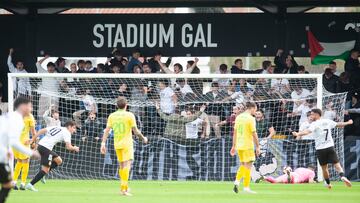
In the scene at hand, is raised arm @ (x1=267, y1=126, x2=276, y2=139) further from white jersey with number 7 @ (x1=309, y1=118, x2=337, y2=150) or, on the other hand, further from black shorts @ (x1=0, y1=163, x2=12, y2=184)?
black shorts @ (x1=0, y1=163, x2=12, y2=184)

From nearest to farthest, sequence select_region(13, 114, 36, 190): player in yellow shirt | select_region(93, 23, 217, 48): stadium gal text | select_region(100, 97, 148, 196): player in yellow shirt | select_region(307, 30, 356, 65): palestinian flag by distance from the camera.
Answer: select_region(100, 97, 148, 196): player in yellow shirt < select_region(13, 114, 36, 190): player in yellow shirt < select_region(307, 30, 356, 65): palestinian flag < select_region(93, 23, 217, 48): stadium gal text

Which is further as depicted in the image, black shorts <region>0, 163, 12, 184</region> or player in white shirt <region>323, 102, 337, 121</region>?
player in white shirt <region>323, 102, 337, 121</region>

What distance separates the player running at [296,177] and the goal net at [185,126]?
0.65 meters

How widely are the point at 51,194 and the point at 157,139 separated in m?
6.31

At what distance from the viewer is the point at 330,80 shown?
25.8m

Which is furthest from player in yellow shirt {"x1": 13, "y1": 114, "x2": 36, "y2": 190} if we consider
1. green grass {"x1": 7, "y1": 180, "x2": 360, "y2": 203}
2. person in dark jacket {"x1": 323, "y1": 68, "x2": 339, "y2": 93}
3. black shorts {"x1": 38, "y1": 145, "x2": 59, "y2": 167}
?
person in dark jacket {"x1": 323, "y1": 68, "x2": 339, "y2": 93}

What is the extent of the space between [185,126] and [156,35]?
12.1 ft

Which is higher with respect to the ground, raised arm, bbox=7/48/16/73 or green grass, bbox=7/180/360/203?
raised arm, bbox=7/48/16/73

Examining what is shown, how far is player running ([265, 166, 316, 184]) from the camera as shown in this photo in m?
23.7

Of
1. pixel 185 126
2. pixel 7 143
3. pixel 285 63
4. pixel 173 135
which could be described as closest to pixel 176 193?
pixel 173 135

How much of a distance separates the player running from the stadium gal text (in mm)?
5149

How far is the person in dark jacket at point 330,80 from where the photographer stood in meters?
25.7

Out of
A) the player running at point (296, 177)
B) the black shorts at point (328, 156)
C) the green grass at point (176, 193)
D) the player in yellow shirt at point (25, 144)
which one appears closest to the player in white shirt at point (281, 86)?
the player running at point (296, 177)

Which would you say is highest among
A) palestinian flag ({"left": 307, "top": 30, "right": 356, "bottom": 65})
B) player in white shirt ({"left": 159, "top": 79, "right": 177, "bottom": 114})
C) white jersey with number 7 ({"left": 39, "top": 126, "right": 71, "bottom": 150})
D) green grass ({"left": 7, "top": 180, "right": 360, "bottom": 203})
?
palestinian flag ({"left": 307, "top": 30, "right": 356, "bottom": 65})
